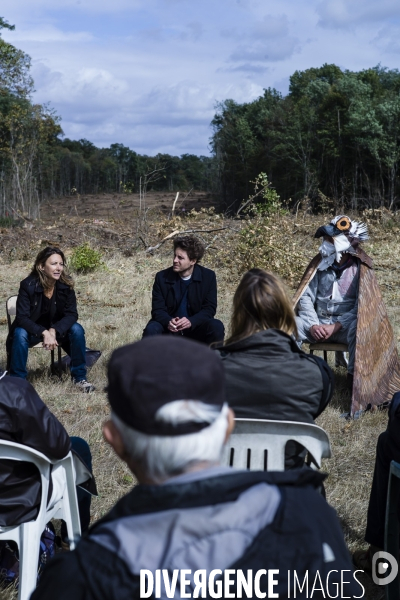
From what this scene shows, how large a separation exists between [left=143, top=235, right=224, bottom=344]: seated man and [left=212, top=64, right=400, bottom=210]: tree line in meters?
13.2

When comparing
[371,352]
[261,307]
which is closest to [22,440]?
[261,307]

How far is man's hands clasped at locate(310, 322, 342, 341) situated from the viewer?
5855 millimetres

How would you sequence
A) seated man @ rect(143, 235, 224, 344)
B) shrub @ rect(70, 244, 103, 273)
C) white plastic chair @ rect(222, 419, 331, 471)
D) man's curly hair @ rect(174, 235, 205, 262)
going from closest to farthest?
1. white plastic chair @ rect(222, 419, 331, 471)
2. man's curly hair @ rect(174, 235, 205, 262)
3. seated man @ rect(143, 235, 224, 344)
4. shrub @ rect(70, 244, 103, 273)

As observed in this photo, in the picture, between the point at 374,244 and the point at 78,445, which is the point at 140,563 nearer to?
the point at 78,445

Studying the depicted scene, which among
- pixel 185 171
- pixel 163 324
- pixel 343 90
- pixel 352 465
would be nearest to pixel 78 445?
pixel 352 465

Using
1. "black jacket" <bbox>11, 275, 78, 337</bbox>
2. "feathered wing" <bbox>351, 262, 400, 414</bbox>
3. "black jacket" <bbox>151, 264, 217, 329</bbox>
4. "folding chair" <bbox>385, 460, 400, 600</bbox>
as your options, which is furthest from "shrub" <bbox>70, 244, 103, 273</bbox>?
"folding chair" <bbox>385, 460, 400, 600</bbox>

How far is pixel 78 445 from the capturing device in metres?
3.40

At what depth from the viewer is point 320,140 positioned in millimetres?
29609

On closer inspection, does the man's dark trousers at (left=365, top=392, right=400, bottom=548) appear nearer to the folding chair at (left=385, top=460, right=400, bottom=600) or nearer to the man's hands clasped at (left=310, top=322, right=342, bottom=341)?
the folding chair at (left=385, top=460, right=400, bottom=600)

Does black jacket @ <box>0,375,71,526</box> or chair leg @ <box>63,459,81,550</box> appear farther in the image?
chair leg @ <box>63,459,81,550</box>

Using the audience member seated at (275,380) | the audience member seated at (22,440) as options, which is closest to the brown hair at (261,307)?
the audience member seated at (275,380)

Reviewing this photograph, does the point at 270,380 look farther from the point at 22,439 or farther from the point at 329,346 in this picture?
the point at 329,346

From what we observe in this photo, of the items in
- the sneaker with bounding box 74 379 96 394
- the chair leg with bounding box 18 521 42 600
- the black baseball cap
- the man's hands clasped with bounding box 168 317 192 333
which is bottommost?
the sneaker with bounding box 74 379 96 394

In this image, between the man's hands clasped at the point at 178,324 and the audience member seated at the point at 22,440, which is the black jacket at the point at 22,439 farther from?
the man's hands clasped at the point at 178,324
